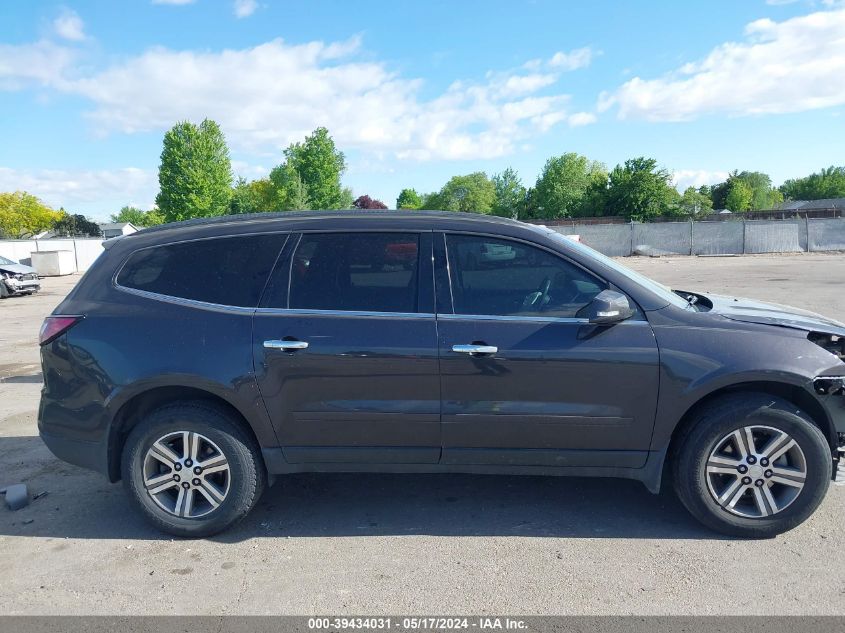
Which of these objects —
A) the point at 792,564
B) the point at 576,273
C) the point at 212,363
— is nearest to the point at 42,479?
the point at 212,363

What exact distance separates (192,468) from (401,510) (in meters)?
1.31

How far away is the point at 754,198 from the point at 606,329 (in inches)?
5020

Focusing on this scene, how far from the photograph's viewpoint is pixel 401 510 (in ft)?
13.0

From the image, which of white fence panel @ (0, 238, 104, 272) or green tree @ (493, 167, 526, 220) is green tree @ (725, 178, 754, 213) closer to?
green tree @ (493, 167, 526, 220)

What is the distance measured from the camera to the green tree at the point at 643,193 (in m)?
61.4

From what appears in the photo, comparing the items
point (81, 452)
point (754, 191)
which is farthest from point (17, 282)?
point (754, 191)

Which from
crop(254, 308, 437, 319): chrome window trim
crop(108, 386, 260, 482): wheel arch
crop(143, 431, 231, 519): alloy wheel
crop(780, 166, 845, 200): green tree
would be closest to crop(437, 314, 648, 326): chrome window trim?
crop(254, 308, 437, 319): chrome window trim

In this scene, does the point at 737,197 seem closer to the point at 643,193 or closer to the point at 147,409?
the point at 643,193

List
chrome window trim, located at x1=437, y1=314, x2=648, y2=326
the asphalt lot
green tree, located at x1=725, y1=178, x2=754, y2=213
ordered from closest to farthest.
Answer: the asphalt lot
chrome window trim, located at x1=437, y1=314, x2=648, y2=326
green tree, located at x1=725, y1=178, x2=754, y2=213

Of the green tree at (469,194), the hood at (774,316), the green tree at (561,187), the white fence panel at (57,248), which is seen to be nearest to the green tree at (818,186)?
the green tree at (561,187)

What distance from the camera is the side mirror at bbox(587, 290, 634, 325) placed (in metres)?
3.33

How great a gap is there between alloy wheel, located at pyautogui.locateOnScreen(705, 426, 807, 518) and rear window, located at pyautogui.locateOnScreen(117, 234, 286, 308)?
110 inches

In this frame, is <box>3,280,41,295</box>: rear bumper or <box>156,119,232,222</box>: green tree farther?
<box>156,119,232,222</box>: green tree

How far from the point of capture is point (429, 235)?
366 centimetres
